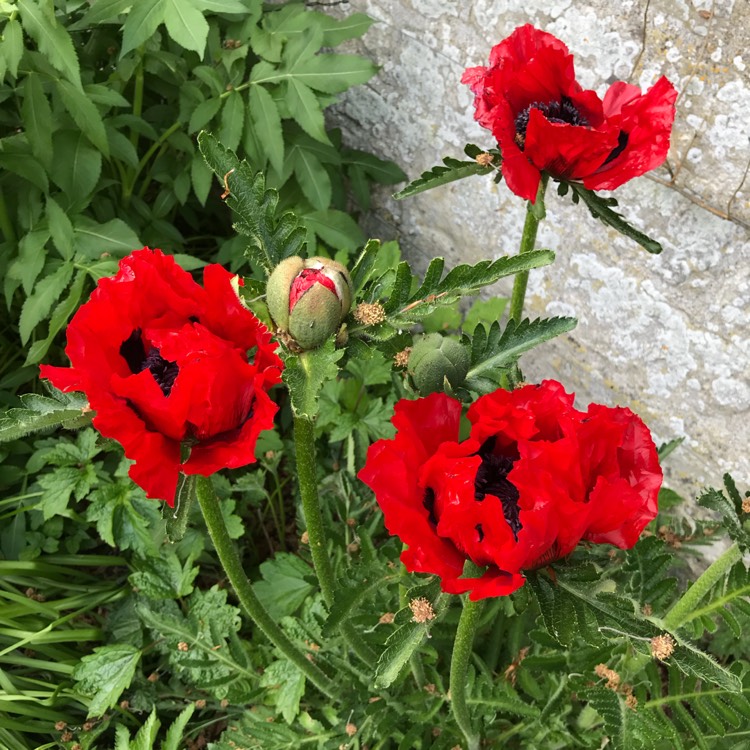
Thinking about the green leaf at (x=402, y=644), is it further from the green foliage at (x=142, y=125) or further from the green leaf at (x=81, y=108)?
the green leaf at (x=81, y=108)

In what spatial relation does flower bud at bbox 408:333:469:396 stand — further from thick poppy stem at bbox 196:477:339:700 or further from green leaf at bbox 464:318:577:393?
thick poppy stem at bbox 196:477:339:700

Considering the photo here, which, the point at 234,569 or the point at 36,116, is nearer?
the point at 234,569

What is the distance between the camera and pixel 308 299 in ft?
2.60

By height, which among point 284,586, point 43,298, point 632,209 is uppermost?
point 632,209

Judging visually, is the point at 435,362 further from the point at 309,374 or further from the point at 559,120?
the point at 559,120

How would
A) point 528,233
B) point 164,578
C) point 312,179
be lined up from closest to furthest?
point 528,233
point 164,578
point 312,179

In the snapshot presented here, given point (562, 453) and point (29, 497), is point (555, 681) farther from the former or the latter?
point (29, 497)

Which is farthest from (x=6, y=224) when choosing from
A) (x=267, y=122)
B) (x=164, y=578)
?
(x=164, y=578)

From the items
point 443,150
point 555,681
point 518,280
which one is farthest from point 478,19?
point 555,681

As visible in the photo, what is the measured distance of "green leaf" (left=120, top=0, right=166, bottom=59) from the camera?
165cm

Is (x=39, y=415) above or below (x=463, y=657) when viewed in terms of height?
above

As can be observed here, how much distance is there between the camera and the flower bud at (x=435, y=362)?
3.09 ft

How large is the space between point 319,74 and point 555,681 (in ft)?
4.99

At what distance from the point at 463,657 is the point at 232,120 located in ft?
4.71
